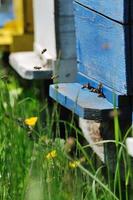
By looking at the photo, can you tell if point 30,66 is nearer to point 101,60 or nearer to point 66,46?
point 66,46

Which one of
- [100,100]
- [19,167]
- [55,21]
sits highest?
[55,21]

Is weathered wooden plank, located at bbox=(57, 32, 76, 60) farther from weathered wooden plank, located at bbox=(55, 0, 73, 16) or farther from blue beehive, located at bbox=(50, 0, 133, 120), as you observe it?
blue beehive, located at bbox=(50, 0, 133, 120)

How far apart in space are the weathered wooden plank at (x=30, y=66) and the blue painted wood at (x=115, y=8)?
611mm

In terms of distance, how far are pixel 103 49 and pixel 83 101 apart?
0.59 feet

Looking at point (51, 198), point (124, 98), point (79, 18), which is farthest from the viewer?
point (79, 18)

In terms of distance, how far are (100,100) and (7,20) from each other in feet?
7.13

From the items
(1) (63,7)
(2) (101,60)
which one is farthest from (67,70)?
(2) (101,60)

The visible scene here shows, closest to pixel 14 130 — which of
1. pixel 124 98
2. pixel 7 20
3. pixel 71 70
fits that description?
pixel 124 98

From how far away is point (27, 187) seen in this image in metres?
1.96

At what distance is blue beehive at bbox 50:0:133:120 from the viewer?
2057 millimetres

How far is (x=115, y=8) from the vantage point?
2.07 m

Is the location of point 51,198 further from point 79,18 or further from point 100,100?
point 79,18

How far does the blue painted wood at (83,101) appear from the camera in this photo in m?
2.13

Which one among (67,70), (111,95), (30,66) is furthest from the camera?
(30,66)
